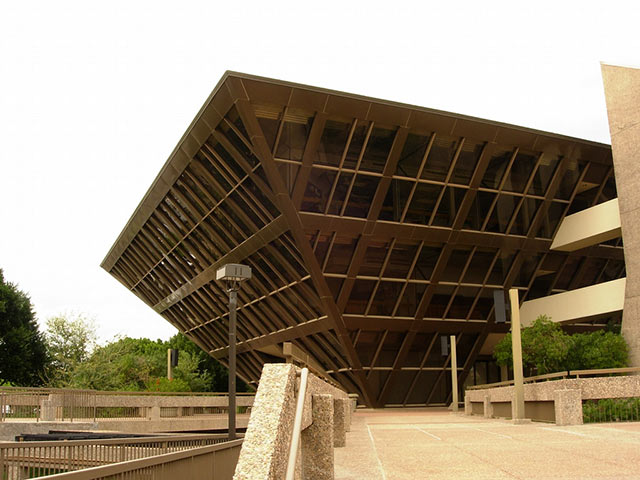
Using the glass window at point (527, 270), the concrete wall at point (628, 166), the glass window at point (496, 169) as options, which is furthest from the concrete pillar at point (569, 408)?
the glass window at point (527, 270)

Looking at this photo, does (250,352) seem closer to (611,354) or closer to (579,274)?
(579,274)

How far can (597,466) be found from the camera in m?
9.09

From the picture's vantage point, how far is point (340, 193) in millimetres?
30844

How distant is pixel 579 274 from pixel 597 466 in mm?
31776

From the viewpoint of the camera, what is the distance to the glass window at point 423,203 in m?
32.0

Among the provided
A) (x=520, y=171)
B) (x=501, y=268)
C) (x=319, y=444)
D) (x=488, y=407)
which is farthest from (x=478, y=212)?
(x=319, y=444)

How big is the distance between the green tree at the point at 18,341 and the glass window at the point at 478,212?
136 feet

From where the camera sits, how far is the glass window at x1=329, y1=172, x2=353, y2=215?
3028cm

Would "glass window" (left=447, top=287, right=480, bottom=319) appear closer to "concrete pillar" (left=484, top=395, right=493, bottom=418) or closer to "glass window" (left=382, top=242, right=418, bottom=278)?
"glass window" (left=382, top=242, right=418, bottom=278)

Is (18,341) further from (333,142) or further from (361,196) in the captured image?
(333,142)

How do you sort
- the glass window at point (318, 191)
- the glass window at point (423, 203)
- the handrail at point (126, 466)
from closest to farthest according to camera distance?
1. the handrail at point (126, 466)
2. the glass window at point (318, 191)
3. the glass window at point (423, 203)

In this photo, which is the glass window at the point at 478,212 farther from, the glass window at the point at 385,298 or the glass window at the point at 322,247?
the glass window at the point at 322,247

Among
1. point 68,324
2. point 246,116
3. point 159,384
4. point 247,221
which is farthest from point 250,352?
point 246,116

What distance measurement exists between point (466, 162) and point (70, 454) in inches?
1025
